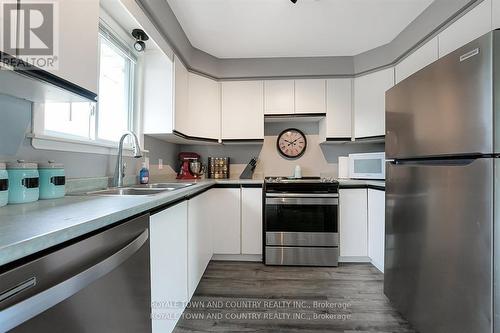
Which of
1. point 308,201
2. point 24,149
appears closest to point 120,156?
point 24,149

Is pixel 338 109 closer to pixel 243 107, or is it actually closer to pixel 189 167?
pixel 243 107

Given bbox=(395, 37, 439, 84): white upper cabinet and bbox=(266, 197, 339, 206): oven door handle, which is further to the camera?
bbox=(266, 197, 339, 206): oven door handle

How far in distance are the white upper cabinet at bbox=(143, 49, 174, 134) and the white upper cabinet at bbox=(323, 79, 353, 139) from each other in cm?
171

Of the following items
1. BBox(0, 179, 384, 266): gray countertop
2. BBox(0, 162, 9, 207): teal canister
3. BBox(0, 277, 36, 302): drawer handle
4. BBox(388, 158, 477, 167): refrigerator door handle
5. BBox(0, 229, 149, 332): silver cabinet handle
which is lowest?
BBox(0, 229, 149, 332): silver cabinet handle

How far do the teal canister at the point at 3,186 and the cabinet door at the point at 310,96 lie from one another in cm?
244

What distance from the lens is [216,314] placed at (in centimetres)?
161

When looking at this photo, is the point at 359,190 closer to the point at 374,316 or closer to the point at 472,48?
the point at 374,316

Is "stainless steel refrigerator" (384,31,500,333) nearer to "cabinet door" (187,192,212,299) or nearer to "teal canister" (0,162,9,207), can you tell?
"cabinet door" (187,192,212,299)

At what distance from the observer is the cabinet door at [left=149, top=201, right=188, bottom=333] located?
108 centimetres

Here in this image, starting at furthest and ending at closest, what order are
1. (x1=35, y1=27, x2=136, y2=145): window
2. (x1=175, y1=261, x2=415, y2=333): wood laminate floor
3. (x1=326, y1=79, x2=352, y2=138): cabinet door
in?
(x1=326, y1=79, x2=352, y2=138): cabinet door → (x1=175, y1=261, x2=415, y2=333): wood laminate floor → (x1=35, y1=27, x2=136, y2=145): window

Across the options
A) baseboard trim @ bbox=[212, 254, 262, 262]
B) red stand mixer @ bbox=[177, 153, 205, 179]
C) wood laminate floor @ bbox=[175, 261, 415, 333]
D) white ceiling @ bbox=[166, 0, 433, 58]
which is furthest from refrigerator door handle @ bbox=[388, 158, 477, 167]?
red stand mixer @ bbox=[177, 153, 205, 179]

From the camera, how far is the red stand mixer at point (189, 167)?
2.70m

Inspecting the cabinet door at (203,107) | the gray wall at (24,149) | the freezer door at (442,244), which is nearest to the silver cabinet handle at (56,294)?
the gray wall at (24,149)

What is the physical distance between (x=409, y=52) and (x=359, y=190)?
53.0 inches
